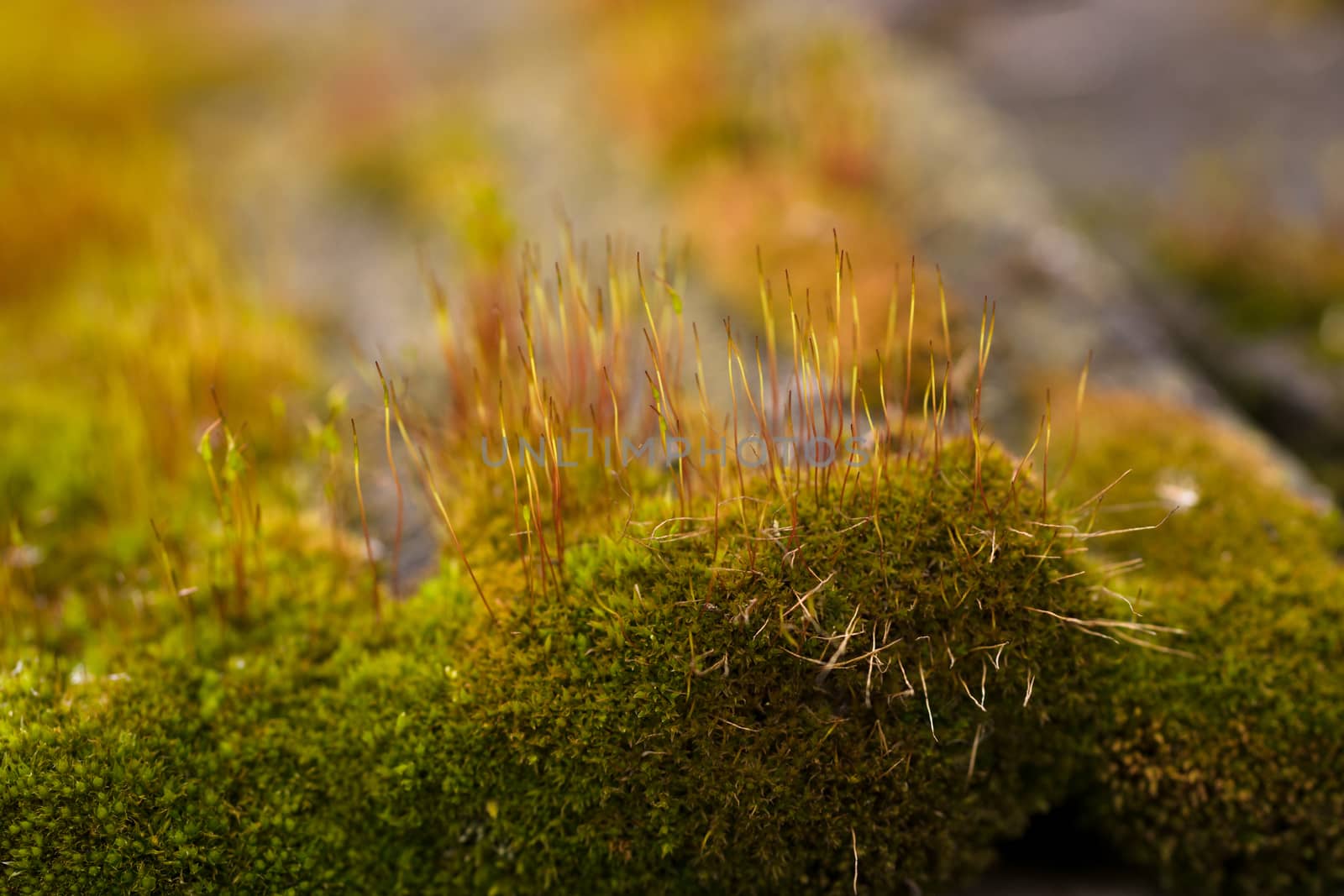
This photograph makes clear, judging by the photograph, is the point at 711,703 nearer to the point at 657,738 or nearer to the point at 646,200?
the point at 657,738

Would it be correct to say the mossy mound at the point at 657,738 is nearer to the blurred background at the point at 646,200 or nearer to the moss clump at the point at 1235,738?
the moss clump at the point at 1235,738

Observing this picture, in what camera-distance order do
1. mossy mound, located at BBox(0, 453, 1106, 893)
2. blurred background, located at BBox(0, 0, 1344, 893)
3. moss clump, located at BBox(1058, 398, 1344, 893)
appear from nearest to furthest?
mossy mound, located at BBox(0, 453, 1106, 893)
moss clump, located at BBox(1058, 398, 1344, 893)
blurred background, located at BBox(0, 0, 1344, 893)

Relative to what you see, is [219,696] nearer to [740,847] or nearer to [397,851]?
[397,851]

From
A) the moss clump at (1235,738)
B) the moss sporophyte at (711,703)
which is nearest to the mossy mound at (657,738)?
the moss sporophyte at (711,703)

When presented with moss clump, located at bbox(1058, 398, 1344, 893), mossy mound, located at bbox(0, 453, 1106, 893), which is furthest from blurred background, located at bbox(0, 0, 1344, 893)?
mossy mound, located at bbox(0, 453, 1106, 893)

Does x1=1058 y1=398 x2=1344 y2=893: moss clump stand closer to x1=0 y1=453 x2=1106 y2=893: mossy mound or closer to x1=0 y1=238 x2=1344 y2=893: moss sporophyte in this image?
x1=0 y1=238 x2=1344 y2=893: moss sporophyte

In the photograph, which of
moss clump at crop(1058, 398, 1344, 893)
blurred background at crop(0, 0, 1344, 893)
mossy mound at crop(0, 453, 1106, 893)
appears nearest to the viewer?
mossy mound at crop(0, 453, 1106, 893)

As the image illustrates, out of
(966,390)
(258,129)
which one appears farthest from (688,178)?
(258,129)
